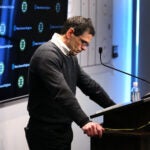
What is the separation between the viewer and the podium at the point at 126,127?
199cm

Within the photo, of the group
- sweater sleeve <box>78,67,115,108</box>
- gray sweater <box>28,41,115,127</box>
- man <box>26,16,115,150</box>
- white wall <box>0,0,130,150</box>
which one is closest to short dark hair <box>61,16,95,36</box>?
man <box>26,16,115,150</box>

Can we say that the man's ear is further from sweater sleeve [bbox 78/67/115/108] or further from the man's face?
sweater sleeve [bbox 78/67/115/108]

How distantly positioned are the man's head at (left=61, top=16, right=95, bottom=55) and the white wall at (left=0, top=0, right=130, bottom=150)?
708 millimetres

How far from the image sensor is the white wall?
2811 millimetres

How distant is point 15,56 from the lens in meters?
2.69

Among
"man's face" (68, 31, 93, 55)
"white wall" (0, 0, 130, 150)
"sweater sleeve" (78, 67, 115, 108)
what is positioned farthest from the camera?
"white wall" (0, 0, 130, 150)

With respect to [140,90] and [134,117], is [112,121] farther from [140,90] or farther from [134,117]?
[140,90]

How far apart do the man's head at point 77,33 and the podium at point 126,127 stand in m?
0.47

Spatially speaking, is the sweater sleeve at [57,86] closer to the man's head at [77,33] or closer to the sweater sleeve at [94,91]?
the man's head at [77,33]

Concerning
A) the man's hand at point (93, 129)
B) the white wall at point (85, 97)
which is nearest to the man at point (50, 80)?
the man's hand at point (93, 129)

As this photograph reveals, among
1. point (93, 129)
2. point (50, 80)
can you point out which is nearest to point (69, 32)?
point (50, 80)

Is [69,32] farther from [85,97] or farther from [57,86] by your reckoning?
[85,97]

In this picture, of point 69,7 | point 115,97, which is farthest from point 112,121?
point 115,97

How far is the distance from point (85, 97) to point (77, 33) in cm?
162
